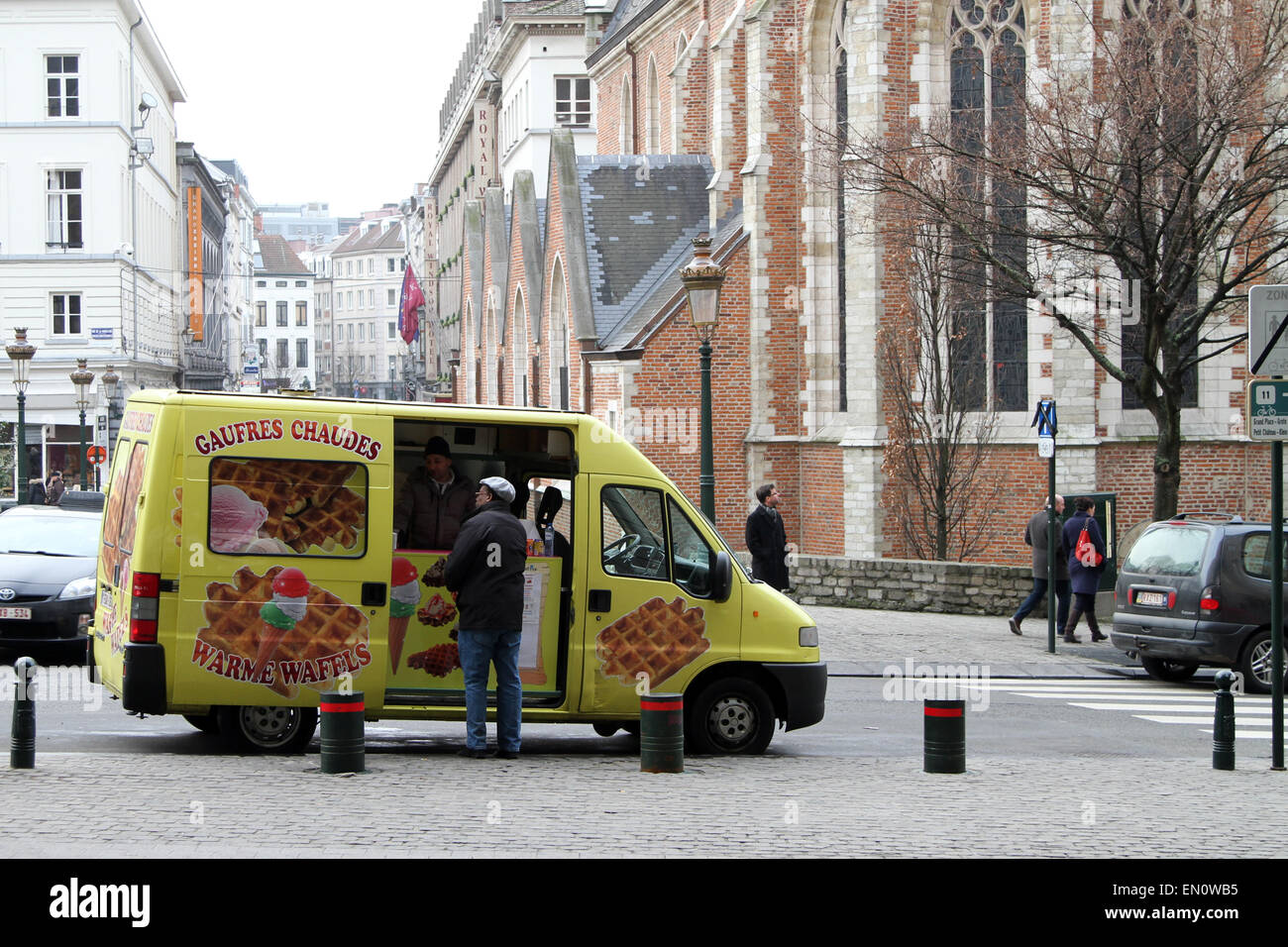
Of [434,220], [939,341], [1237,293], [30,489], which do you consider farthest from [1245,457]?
[434,220]

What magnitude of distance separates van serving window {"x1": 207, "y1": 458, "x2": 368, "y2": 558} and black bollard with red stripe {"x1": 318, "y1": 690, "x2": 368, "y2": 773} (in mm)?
1272

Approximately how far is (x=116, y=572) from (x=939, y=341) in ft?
57.6

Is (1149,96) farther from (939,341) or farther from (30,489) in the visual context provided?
(30,489)

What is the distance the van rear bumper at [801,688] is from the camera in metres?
11.1

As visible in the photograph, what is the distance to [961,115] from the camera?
82.7ft

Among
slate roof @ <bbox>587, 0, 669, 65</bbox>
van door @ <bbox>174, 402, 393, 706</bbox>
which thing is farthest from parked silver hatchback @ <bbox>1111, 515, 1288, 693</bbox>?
slate roof @ <bbox>587, 0, 669, 65</bbox>

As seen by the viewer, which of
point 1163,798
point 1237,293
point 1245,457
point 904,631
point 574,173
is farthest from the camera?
point 574,173

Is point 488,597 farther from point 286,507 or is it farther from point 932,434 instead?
point 932,434

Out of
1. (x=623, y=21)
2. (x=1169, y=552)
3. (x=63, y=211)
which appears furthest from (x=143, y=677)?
(x=63, y=211)

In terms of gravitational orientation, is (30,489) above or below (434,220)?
below

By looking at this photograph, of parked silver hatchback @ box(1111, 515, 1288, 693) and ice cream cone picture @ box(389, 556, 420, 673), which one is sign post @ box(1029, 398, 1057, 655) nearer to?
parked silver hatchback @ box(1111, 515, 1288, 693)

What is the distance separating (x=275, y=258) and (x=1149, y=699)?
161 metres

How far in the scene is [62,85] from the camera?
54.5 meters

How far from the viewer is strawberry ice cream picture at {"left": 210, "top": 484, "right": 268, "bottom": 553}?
391 inches
